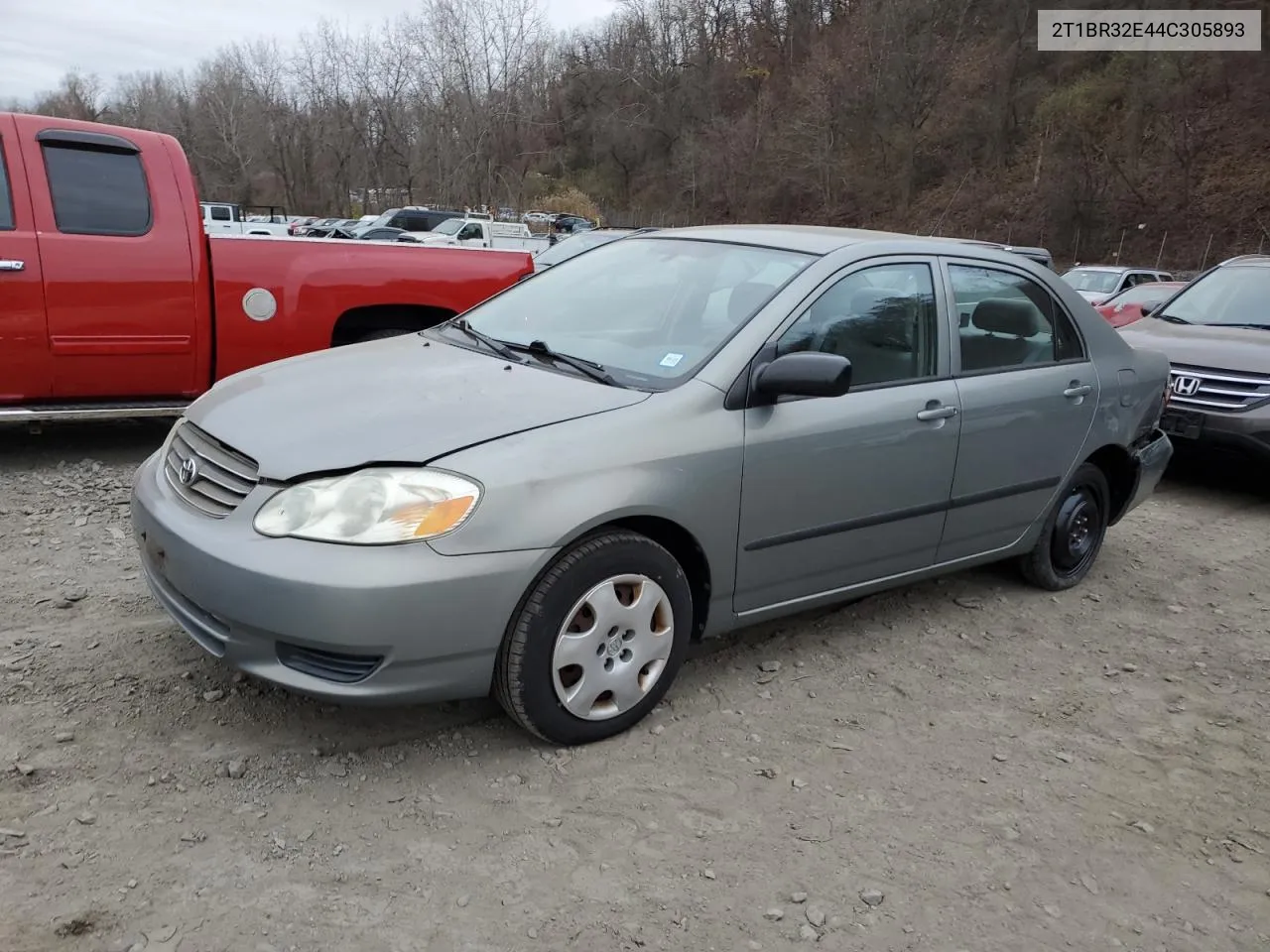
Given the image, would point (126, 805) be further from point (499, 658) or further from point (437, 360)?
point (437, 360)

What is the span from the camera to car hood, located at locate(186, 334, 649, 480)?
2.75 meters

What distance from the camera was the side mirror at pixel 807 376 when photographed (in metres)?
3.07

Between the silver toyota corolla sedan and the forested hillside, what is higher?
the forested hillside

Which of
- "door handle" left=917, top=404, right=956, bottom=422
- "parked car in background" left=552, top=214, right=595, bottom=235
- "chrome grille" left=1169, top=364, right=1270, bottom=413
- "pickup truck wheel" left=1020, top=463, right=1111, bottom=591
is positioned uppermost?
"parked car in background" left=552, top=214, right=595, bottom=235

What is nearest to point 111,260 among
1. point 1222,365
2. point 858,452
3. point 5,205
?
point 5,205

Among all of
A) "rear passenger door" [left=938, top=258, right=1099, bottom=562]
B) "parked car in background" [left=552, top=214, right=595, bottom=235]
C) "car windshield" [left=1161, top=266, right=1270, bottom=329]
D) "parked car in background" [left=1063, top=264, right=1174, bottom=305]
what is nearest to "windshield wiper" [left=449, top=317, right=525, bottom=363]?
"rear passenger door" [left=938, top=258, right=1099, bottom=562]

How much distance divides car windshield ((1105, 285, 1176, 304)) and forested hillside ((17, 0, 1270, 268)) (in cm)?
2024

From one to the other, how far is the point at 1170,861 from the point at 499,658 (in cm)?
198

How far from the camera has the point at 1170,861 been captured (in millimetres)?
2693

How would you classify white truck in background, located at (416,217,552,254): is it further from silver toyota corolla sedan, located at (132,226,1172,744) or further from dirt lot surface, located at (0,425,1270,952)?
dirt lot surface, located at (0,425,1270,952)

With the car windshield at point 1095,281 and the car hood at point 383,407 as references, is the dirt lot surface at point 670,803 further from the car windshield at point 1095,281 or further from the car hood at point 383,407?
the car windshield at point 1095,281

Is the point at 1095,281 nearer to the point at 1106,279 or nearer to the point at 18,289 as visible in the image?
the point at 1106,279

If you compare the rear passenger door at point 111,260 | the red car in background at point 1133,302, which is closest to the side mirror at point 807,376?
the rear passenger door at point 111,260

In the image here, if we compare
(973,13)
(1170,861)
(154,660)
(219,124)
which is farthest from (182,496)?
(219,124)
